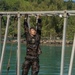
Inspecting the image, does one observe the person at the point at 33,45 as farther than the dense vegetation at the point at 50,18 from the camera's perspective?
No

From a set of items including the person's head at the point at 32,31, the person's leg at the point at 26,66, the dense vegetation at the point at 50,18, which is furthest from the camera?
the dense vegetation at the point at 50,18

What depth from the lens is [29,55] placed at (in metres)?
9.90

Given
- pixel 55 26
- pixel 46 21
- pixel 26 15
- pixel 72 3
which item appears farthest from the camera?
pixel 72 3

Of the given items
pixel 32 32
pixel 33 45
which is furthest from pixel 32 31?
pixel 33 45

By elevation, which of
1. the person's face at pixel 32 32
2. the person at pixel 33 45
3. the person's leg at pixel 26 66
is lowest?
the person's leg at pixel 26 66

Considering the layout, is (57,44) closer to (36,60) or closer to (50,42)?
(50,42)

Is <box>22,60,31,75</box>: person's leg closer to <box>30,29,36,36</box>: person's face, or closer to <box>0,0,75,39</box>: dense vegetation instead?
<box>30,29,36,36</box>: person's face

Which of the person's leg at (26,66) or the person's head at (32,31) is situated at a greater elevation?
the person's head at (32,31)

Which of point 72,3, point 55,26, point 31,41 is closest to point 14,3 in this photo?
point 72,3

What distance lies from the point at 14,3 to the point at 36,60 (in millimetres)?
108921

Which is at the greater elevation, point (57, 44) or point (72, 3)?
point (72, 3)

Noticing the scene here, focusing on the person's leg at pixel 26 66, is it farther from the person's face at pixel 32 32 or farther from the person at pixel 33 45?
the person's face at pixel 32 32

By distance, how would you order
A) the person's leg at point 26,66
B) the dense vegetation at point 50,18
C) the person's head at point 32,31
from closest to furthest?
the person's head at point 32,31, the person's leg at point 26,66, the dense vegetation at point 50,18

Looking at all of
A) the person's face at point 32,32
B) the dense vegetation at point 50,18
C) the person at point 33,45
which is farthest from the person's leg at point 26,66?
Result: the dense vegetation at point 50,18
